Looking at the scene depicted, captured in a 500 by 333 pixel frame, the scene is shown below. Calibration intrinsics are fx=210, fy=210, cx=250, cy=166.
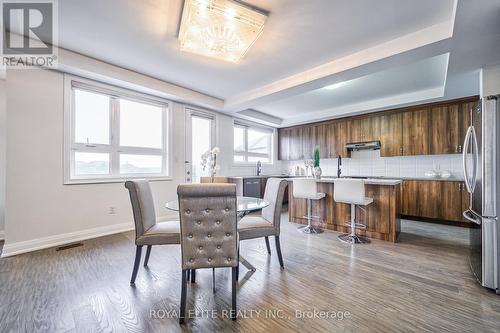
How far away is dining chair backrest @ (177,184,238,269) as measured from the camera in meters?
1.51

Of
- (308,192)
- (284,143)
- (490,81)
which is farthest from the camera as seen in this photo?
(284,143)

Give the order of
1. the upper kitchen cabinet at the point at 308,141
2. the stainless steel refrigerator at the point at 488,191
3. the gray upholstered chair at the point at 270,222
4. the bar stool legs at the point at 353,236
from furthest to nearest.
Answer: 1. the upper kitchen cabinet at the point at 308,141
2. the bar stool legs at the point at 353,236
3. the gray upholstered chair at the point at 270,222
4. the stainless steel refrigerator at the point at 488,191

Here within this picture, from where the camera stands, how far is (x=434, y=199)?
4.18 meters

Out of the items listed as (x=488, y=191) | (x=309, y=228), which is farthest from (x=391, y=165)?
(x=488, y=191)

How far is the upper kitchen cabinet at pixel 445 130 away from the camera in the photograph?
161 inches

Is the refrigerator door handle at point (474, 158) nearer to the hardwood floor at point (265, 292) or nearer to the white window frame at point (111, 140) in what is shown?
Result: the hardwood floor at point (265, 292)

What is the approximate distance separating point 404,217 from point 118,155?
593cm

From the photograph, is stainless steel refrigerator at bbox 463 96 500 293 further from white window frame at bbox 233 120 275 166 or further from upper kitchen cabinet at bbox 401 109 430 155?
white window frame at bbox 233 120 275 166

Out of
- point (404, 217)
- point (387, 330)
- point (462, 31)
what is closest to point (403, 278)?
point (387, 330)

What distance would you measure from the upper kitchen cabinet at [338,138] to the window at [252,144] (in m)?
1.94

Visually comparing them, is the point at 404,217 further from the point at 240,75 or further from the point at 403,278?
the point at 240,75

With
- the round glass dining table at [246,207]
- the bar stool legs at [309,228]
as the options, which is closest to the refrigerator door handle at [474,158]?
the bar stool legs at [309,228]

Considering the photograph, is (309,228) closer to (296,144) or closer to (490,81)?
(490,81)

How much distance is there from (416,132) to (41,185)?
6726mm
